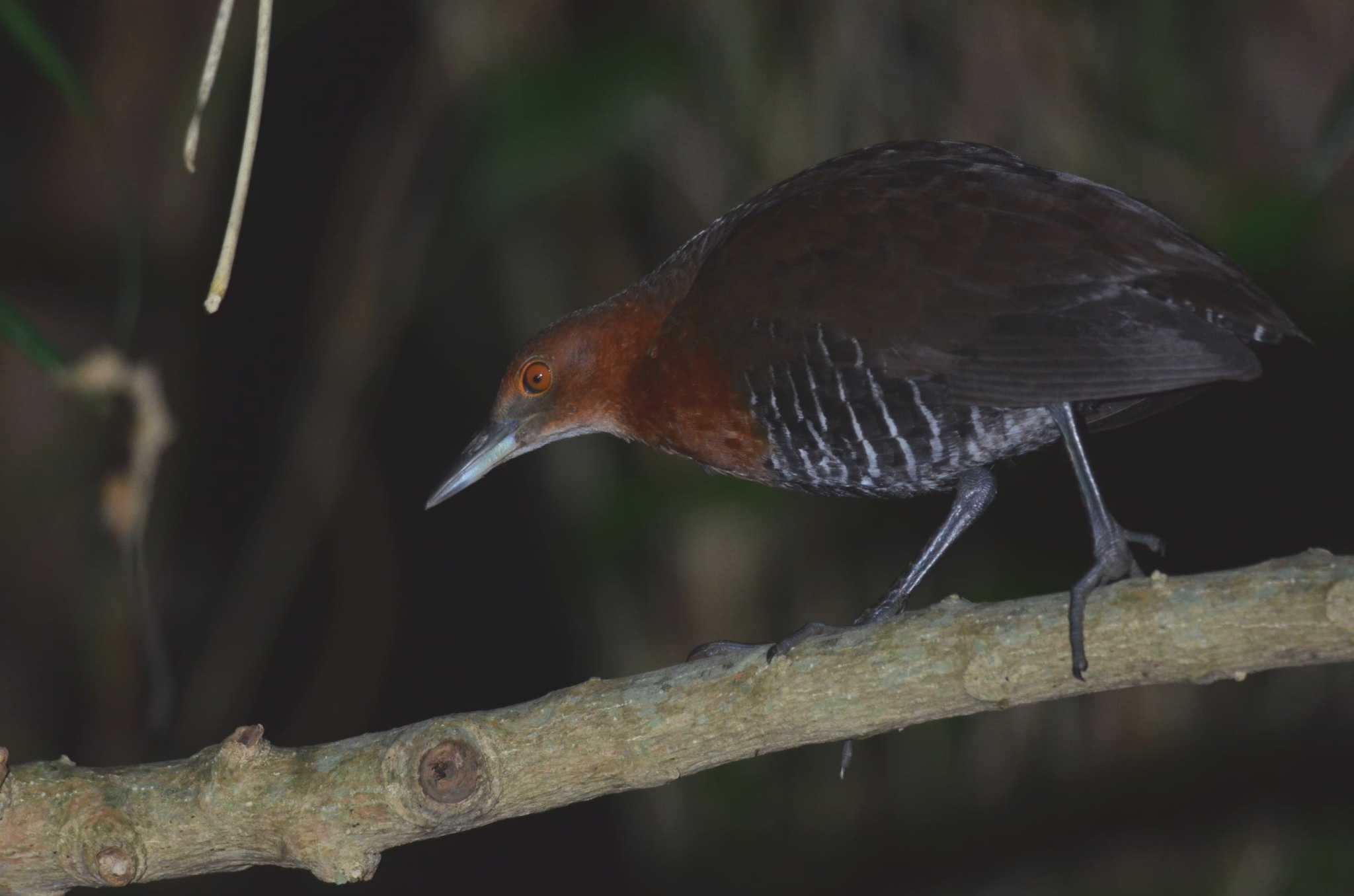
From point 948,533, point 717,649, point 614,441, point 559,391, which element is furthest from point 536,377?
point 614,441

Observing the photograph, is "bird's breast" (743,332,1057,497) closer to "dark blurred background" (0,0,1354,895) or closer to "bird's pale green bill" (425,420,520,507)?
"bird's pale green bill" (425,420,520,507)

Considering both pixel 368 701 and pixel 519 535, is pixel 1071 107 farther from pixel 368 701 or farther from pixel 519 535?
pixel 368 701

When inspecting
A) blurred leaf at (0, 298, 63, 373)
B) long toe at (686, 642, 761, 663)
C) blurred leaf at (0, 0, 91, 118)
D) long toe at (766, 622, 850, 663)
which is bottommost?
long toe at (766, 622, 850, 663)

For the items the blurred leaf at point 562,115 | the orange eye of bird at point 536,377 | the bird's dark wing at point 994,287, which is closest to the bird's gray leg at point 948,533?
the bird's dark wing at point 994,287

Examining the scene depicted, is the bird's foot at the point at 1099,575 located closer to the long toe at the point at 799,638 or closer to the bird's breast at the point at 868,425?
the bird's breast at the point at 868,425

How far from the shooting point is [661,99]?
471 cm

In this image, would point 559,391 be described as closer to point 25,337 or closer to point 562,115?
point 25,337

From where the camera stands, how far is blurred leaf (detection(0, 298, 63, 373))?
2.38 meters

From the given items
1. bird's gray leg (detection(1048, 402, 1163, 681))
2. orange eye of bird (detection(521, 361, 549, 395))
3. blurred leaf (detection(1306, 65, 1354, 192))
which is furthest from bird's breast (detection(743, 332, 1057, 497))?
blurred leaf (detection(1306, 65, 1354, 192))

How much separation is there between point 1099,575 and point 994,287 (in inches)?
21.0

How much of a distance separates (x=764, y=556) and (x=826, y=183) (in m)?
2.57

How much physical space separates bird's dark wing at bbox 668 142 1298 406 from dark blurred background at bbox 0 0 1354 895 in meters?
1.63

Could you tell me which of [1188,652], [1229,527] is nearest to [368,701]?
[1229,527]

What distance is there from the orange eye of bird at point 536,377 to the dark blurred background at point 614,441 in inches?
42.6
